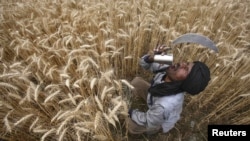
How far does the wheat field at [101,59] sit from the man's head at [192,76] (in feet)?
1.60

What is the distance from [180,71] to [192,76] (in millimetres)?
118

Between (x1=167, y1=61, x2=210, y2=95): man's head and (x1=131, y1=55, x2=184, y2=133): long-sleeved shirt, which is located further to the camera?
(x1=131, y1=55, x2=184, y2=133): long-sleeved shirt

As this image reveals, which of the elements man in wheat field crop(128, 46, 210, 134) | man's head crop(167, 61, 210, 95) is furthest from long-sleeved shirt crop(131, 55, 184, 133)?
man's head crop(167, 61, 210, 95)

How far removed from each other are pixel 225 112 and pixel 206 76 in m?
0.71

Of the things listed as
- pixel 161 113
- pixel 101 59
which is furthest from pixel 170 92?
pixel 101 59

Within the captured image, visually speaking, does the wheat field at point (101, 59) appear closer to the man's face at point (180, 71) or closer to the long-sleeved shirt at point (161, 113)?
the long-sleeved shirt at point (161, 113)

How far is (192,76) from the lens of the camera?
1673 mm

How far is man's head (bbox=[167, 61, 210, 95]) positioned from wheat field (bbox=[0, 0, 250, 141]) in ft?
1.60

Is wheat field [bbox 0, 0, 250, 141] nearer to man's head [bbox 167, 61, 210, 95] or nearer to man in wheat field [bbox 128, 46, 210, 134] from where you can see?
man in wheat field [bbox 128, 46, 210, 134]

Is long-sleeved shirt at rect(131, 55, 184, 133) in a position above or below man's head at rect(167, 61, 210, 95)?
below

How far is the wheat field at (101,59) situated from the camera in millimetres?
1826

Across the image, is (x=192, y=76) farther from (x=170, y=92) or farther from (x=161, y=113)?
(x=161, y=113)

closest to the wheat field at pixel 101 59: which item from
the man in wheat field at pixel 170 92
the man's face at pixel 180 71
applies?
the man in wheat field at pixel 170 92

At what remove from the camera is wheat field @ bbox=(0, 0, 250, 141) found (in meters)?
1.83
